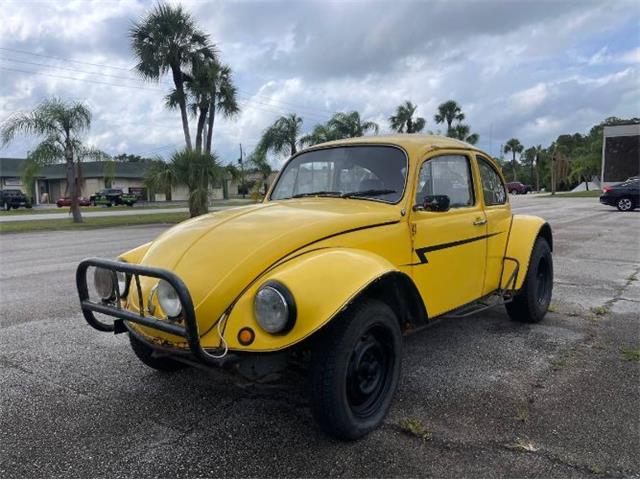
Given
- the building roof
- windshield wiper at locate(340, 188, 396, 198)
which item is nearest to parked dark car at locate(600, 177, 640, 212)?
windshield wiper at locate(340, 188, 396, 198)

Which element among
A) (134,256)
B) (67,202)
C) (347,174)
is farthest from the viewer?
(67,202)

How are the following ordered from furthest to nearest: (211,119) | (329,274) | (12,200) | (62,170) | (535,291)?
1. (62,170)
2. (12,200)
3. (211,119)
4. (535,291)
5. (329,274)

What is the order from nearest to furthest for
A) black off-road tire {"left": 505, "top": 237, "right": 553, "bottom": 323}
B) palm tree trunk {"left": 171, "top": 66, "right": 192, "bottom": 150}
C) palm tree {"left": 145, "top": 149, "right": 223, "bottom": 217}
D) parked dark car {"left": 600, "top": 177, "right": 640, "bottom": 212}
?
black off-road tire {"left": 505, "top": 237, "right": 553, "bottom": 323} < palm tree {"left": 145, "top": 149, "right": 223, "bottom": 217} < parked dark car {"left": 600, "top": 177, "right": 640, "bottom": 212} < palm tree trunk {"left": 171, "top": 66, "right": 192, "bottom": 150}

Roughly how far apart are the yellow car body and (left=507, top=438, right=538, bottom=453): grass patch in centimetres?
98

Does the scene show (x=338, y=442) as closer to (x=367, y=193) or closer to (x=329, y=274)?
(x=329, y=274)

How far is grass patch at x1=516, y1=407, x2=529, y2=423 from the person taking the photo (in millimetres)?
3182

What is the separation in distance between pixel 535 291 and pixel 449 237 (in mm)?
1751

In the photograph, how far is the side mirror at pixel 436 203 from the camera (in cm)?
362

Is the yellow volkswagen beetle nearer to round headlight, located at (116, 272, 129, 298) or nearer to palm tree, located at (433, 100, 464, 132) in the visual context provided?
round headlight, located at (116, 272, 129, 298)

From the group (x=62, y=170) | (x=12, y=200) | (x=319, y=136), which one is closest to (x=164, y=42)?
(x=319, y=136)

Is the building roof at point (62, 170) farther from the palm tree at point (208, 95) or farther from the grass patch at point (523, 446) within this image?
the grass patch at point (523, 446)

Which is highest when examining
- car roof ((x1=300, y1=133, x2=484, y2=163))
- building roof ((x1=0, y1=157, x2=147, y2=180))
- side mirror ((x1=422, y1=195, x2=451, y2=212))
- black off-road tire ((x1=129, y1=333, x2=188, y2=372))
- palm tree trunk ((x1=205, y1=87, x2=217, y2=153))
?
palm tree trunk ((x1=205, y1=87, x2=217, y2=153))

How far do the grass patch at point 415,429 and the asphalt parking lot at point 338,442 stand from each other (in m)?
0.03

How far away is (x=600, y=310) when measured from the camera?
5.77 metres
